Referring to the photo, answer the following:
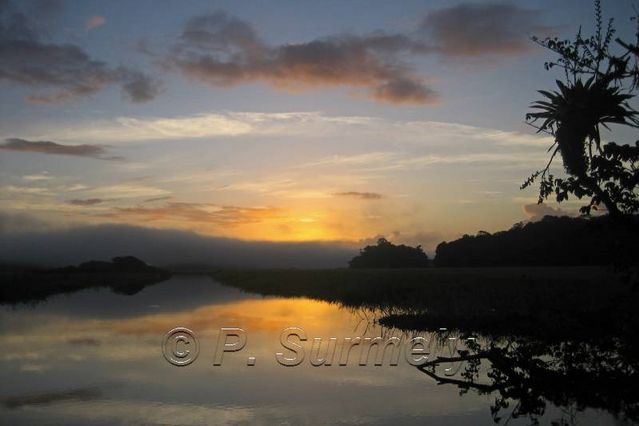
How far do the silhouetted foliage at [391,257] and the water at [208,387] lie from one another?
73.2m

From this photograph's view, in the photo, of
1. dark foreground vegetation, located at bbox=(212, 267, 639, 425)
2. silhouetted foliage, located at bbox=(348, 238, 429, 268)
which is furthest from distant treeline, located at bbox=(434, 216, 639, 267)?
dark foreground vegetation, located at bbox=(212, 267, 639, 425)

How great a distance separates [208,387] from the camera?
15.4m

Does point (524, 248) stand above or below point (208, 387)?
above

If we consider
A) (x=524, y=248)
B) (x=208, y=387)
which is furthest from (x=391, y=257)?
(x=208, y=387)

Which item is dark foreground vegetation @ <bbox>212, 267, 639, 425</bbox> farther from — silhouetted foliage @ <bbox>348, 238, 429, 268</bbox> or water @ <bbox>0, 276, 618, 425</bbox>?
silhouetted foliage @ <bbox>348, 238, 429, 268</bbox>

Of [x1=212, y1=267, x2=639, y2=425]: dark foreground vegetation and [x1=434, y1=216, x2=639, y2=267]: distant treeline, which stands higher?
[x1=434, y1=216, x2=639, y2=267]: distant treeline

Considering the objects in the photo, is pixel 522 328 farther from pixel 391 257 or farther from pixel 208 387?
pixel 391 257

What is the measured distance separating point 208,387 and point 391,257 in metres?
86.8

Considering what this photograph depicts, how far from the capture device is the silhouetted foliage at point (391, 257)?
326 feet

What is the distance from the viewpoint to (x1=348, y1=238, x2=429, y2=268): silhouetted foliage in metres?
99.4

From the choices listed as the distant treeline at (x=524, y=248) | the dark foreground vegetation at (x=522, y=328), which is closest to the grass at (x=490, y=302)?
the dark foreground vegetation at (x=522, y=328)

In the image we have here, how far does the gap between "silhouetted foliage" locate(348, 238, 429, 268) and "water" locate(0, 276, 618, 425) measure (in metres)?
73.2

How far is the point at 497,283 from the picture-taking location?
34844 millimetres

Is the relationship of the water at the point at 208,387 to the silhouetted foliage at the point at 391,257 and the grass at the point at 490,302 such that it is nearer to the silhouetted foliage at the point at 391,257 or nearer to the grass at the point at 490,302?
the grass at the point at 490,302
